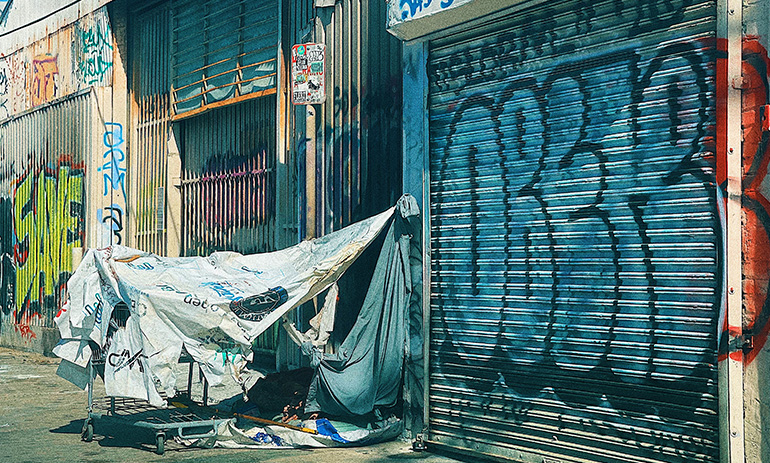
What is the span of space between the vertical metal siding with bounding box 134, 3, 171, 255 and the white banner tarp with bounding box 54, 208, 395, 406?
16.6 ft

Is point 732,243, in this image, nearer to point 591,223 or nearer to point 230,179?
point 591,223

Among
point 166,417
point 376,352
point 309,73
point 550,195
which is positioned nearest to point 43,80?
point 309,73

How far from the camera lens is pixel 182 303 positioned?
6391mm

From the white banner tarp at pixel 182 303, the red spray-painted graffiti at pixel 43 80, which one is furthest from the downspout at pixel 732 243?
the red spray-painted graffiti at pixel 43 80

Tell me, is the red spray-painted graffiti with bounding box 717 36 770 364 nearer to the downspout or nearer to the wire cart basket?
the downspout

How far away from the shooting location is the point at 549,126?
19.1ft

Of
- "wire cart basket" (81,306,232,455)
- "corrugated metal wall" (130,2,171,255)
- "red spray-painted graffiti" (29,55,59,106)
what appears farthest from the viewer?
"red spray-painted graffiti" (29,55,59,106)

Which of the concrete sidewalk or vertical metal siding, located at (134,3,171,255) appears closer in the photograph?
the concrete sidewalk

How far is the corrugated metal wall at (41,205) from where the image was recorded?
44.5ft

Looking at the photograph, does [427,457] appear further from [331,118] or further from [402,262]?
[331,118]

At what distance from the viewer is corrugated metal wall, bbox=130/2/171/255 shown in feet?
39.8

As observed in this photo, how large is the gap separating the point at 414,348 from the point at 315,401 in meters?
0.97

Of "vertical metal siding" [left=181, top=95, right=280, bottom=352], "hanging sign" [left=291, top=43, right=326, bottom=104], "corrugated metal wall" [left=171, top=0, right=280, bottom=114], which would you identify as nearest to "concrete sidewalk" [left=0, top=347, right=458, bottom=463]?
"vertical metal siding" [left=181, top=95, right=280, bottom=352]

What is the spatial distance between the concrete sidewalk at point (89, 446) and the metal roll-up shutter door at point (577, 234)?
56 centimetres
